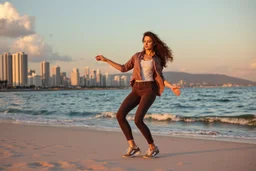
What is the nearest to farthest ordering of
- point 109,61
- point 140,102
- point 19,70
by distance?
point 140,102
point 109,61
point 19,70

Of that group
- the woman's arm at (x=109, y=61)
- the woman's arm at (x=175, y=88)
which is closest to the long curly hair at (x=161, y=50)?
the woman's arm at (x=175, y=88)

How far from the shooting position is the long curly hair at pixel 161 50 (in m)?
5.29

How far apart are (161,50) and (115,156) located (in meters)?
1.93

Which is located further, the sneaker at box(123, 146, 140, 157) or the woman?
the sneaker at box(123, 146, 140, 157)

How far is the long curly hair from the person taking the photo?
5.29 meters

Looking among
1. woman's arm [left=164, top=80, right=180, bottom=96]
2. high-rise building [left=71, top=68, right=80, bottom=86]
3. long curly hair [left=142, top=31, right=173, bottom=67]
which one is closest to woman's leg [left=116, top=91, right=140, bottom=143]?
woman's arm [left=164, top=80, right=180, bottom=96]

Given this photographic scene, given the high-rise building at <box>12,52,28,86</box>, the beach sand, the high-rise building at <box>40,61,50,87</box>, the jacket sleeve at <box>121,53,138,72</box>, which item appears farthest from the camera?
the high-rise building at <box>40,61,50,87</box>

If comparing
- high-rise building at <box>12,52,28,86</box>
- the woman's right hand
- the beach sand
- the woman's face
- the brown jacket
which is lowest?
the beach sand

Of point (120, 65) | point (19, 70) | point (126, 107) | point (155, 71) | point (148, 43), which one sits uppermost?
point (19, 70)

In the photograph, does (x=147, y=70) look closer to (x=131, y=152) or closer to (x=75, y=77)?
(x=131, y=152)

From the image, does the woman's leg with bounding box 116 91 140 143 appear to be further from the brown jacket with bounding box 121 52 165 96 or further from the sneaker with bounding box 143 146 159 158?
the sneaker with bounding box 143 146 159 158

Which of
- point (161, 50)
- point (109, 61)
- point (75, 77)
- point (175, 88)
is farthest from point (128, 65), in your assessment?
point (75, 77)

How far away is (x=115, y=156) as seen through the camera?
5.38 m

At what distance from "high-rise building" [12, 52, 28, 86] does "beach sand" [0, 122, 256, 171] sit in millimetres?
184726
